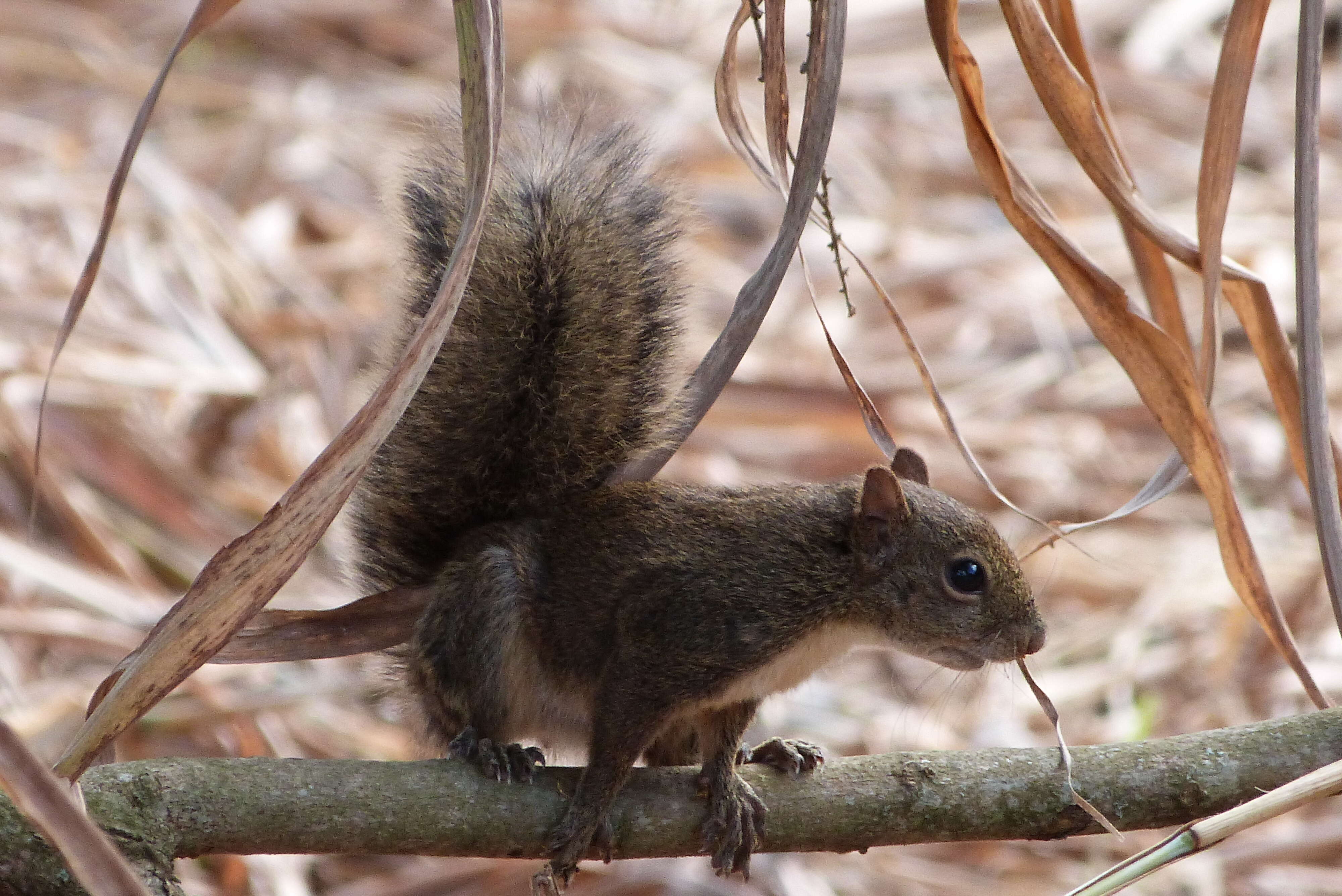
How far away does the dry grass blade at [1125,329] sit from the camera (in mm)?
1617

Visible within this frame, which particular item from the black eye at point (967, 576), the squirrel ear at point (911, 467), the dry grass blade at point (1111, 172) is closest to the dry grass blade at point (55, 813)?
the dry grass blade at point (1111, 172)

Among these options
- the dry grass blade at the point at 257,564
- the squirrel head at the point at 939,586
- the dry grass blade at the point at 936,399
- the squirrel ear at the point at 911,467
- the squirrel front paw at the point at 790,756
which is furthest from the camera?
the squirrel ear at the point at 911,467

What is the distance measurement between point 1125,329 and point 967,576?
56 cm

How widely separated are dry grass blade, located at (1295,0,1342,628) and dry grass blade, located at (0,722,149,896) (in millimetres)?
1115

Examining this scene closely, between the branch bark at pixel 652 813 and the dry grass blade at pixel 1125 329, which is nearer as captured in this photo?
the branch bark at pixel 652 813

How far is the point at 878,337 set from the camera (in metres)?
4.89

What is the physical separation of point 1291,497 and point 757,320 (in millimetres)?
3353

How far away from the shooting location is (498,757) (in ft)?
5.83

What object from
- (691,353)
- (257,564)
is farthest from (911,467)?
(257,564)

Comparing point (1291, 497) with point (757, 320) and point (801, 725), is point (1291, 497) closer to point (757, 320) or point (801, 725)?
point (801, 725)

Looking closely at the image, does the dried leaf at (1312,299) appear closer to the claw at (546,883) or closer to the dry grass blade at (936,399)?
the dry grass blade at (936,399)

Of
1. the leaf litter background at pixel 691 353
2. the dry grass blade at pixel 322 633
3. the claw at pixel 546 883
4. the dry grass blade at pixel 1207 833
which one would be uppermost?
the leaf litter background at pixel 691 353

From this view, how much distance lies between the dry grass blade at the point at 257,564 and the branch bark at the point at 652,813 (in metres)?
0.19

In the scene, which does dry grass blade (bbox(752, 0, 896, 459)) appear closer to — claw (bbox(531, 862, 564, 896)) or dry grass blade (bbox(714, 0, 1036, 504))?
dry grass blade (bbox(714, 0, 1036, 504))
